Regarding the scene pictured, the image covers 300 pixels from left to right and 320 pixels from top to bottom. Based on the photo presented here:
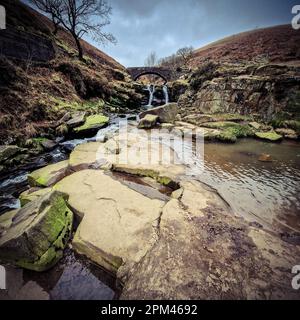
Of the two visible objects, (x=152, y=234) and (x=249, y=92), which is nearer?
(x=152, y=234)

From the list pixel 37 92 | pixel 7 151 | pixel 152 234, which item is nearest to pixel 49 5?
pixel 37 92

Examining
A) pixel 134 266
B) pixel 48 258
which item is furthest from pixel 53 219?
pixel 134 266

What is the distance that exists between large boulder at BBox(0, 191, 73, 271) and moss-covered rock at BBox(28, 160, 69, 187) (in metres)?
1.34

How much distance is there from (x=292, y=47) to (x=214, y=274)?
23064 mm

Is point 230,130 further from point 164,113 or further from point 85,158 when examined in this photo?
point 85,158

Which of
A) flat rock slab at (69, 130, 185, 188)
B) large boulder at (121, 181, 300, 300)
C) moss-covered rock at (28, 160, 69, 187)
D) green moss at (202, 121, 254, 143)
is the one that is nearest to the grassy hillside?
moss-covered rock at (28, 160, 69, 187)

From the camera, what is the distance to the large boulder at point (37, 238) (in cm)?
196

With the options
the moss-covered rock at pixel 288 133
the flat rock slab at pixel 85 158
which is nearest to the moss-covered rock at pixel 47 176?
the flat rock slab at pixel 85 158

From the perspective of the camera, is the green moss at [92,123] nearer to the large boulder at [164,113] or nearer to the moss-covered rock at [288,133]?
the large boulder at [164,113]

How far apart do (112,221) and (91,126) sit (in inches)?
241

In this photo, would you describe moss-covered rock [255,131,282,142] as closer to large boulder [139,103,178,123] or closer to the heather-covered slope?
the heather-covered slope

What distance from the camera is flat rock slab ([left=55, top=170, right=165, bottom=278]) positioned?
2.00m

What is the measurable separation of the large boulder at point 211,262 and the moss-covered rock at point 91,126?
5.89 m

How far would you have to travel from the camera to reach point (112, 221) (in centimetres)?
245
